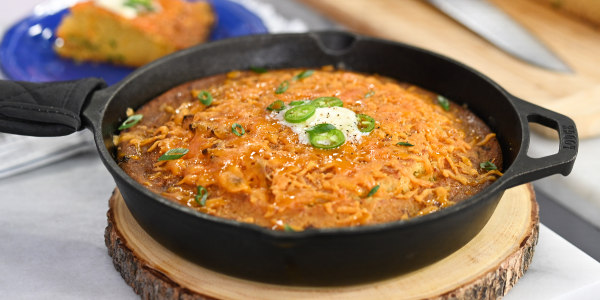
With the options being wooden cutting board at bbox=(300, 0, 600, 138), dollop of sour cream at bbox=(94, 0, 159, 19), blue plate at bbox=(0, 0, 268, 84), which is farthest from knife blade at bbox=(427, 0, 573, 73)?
dollop of sour cream at bbox=(94, 0, 159, 19)

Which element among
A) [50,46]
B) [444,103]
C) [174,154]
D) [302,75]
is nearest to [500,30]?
[444,103]

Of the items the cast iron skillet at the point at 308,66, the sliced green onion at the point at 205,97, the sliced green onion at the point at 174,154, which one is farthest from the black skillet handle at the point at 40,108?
the sliced green onion at the point at 205,97

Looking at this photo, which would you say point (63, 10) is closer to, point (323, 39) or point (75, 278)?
point (323, 39)

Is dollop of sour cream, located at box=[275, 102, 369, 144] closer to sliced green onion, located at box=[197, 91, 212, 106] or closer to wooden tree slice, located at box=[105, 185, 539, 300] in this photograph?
sliced green onion, located at box=[197, 91, 212, 106]

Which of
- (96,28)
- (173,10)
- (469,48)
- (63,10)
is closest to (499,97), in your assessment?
(469,48)

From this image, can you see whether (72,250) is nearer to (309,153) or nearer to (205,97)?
(205,97)

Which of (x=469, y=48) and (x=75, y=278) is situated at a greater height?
(x=469, y=48)

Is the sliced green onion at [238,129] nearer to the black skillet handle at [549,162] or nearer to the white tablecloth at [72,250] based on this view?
the white tablecloth at [72,250]
